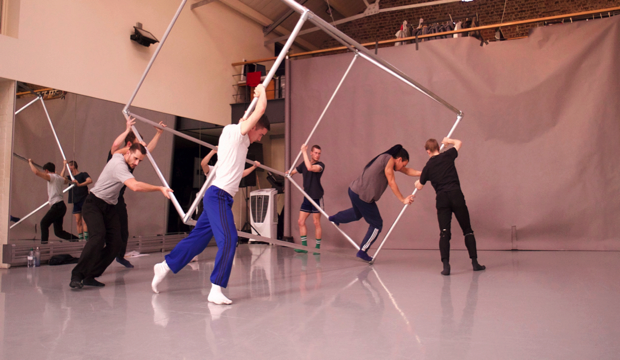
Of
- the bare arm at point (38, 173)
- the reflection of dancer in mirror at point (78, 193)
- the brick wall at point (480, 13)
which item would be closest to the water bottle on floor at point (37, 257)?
the reflection of dancer in mirror at point (78, 193)

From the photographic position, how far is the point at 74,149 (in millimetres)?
5305

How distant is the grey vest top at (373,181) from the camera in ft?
14.3

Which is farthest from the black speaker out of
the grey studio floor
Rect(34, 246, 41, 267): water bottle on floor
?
the grey studio floor

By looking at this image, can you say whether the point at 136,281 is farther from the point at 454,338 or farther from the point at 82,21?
the point at 82,21

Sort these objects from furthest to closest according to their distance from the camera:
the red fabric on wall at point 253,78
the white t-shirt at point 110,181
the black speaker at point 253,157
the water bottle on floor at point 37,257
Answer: the black speaker at point 253,157
the red fabric on wall at point 253,78
the water bottle on floor at point 37,257
the white t-shirt at point 110,181

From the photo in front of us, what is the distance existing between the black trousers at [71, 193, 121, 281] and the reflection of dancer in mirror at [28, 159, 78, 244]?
6.42 feet

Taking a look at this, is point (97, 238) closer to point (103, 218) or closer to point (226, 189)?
point (103, 218)

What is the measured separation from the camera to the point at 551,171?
5859mm

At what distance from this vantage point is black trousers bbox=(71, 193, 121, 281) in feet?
10.7

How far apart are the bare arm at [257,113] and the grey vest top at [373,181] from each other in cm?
193

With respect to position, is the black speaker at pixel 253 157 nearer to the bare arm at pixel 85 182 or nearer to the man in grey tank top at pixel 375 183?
the bare arm at pixel 85 182

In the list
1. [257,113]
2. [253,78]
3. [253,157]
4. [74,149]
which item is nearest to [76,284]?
[257,113]

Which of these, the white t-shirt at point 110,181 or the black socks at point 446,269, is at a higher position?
the white t-shirt at point 110,181

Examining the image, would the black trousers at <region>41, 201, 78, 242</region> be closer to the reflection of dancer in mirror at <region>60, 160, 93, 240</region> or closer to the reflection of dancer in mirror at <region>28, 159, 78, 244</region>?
the reflection of dancer in mirror at <region>28, 159, 78, 244</region>
